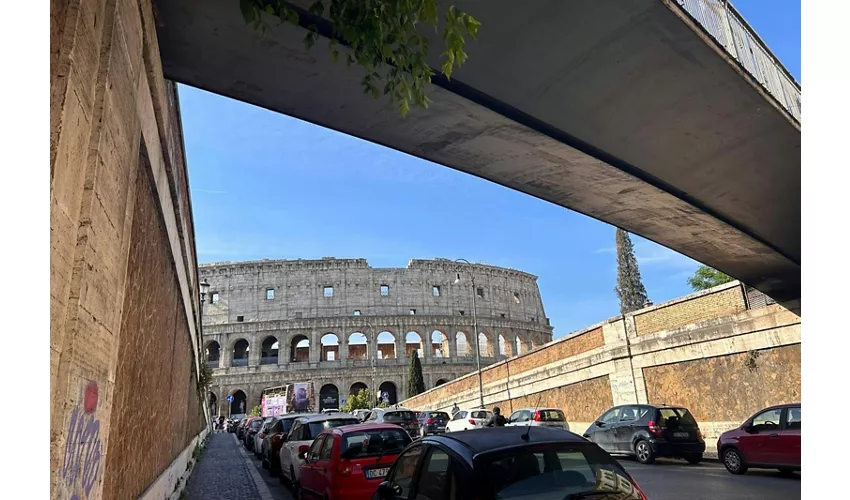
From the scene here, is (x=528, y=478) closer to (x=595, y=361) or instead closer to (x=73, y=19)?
(x=73, y=19)

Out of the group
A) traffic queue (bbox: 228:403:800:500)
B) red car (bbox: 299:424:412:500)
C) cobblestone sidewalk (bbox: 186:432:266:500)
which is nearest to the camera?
traffic queue (bbox: 228:403:800:500)

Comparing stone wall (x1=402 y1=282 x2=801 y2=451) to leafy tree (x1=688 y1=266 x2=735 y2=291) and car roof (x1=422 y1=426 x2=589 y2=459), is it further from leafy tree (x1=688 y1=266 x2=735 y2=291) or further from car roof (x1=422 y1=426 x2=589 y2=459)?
leafy tree (x1=688 y1=266 x2=735 y2=291)

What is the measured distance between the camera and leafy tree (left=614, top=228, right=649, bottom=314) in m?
66.2

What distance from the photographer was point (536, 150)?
29.3 feet

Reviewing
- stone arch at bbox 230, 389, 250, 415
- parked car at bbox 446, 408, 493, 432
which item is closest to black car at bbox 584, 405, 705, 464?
parked car at bbox 446, 408, 493, 432

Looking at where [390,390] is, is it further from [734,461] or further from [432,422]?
[734,461]

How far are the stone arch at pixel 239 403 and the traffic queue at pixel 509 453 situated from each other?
51.8 metres

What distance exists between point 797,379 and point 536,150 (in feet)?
43.0

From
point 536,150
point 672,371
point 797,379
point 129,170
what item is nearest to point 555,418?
point 672,371

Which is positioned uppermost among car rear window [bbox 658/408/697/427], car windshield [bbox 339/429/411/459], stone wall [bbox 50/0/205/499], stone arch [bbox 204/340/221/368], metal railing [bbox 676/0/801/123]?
stone arch [bbox 204/340/221/368]

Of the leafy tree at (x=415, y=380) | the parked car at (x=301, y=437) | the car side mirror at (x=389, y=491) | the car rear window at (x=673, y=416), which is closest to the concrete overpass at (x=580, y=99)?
the car side mirror at (x=389, y=491)

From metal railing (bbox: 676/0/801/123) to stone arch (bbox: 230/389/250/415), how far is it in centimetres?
7014

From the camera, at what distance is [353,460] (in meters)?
8.73

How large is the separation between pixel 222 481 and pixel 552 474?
1298 centimetres
